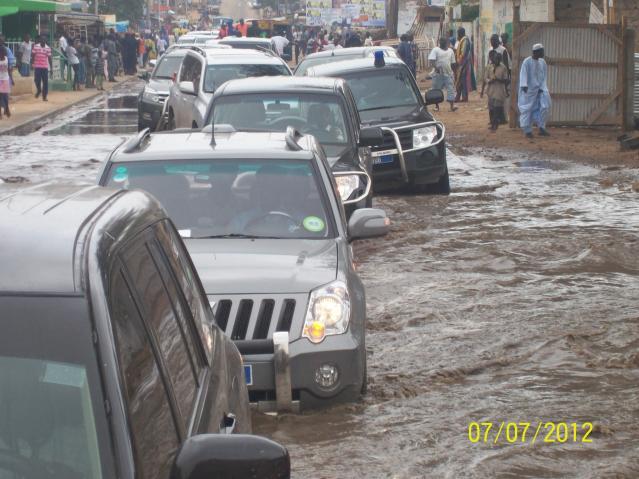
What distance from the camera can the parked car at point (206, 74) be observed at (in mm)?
17578

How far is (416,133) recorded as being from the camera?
50.8 feet

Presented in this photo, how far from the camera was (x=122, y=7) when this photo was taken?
87000 mm

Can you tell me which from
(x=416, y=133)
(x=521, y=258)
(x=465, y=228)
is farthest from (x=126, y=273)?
(x=416, y=133)

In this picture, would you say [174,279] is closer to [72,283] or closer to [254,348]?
[72,283]

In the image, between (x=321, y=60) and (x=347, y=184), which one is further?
(x=321, y=60)

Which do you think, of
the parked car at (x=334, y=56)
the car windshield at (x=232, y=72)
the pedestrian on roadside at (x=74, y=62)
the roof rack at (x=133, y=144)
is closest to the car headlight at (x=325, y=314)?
the roof rack at (x=133, y=144)

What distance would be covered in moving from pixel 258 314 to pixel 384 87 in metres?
10.2

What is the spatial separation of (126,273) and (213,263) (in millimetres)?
3742

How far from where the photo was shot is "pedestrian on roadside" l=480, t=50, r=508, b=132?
77.8 feet

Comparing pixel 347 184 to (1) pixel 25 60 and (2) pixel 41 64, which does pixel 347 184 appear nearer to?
(2) pixel 41 64

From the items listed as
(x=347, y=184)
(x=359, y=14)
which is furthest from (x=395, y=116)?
(x=359, y=14)

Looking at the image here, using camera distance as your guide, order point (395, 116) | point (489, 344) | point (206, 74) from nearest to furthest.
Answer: point (489, 344)
point (395, 116)
point (206, 74)

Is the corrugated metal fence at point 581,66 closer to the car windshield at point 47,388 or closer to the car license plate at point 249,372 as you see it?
the car license plate at point 249,372

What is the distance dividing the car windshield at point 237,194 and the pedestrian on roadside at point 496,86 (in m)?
16.8
